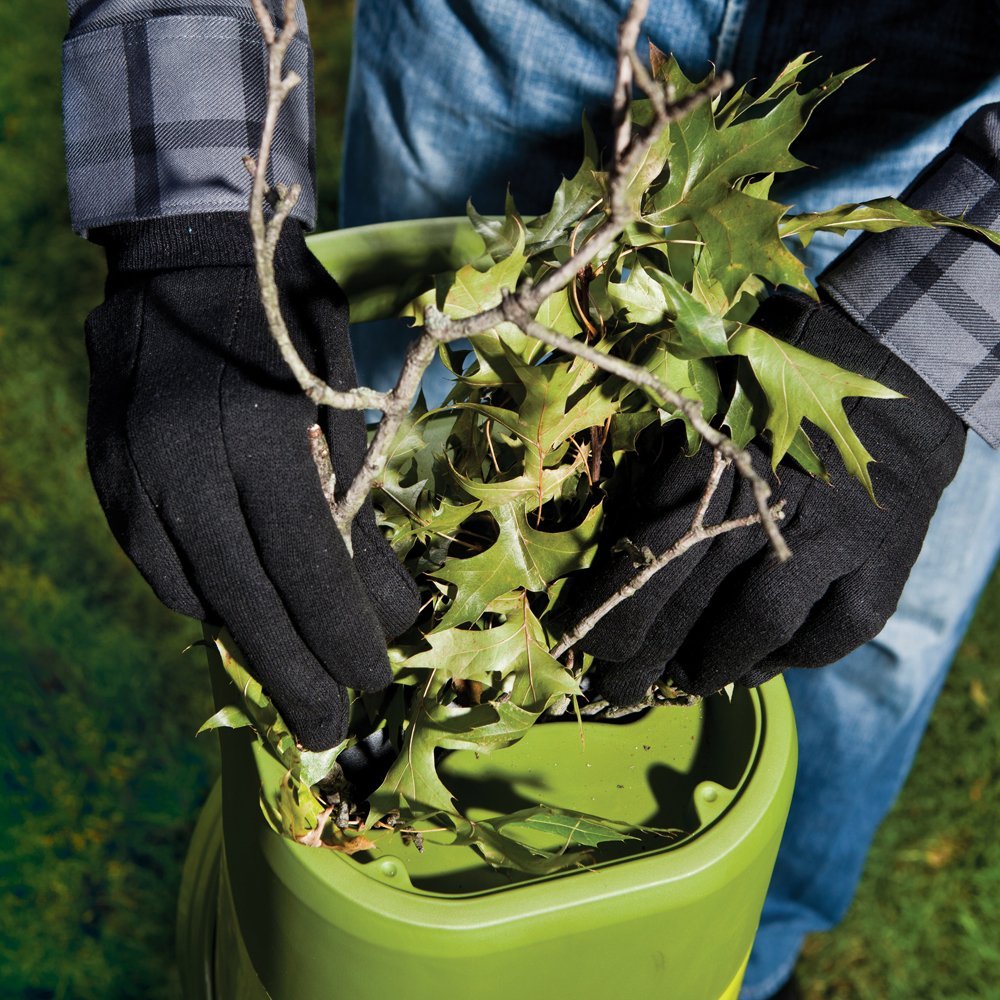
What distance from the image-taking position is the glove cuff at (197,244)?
753mm

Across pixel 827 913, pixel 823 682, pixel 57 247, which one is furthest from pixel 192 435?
pixel 57 247

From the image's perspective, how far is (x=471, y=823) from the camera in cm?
77

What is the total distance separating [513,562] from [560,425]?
0.35 ft

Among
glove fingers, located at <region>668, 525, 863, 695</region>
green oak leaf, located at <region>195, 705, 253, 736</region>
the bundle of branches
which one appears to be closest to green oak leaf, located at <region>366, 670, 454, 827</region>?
the bundle of branches

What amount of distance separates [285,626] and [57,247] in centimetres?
184

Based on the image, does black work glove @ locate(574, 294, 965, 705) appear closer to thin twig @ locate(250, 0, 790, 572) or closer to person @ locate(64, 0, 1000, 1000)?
person @ locate(64, 0, 1000, 1000)

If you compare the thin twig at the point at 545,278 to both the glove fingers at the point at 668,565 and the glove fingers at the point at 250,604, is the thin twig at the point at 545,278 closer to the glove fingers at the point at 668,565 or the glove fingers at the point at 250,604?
the glove fingers at the point at 250,604

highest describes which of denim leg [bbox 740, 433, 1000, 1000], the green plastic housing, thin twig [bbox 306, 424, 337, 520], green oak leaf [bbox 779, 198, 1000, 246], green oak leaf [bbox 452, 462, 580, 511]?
green oak leaf [bbox 779, 198, 1000, 246]

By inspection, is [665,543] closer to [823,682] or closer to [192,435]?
[192,435]

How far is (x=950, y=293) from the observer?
83 cm

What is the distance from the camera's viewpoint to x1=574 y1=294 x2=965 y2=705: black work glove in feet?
2.51

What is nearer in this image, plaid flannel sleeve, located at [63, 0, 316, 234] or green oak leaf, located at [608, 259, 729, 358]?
green oak leaf, located at [608, 259, 729, 358]

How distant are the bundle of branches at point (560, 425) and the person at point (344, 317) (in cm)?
5

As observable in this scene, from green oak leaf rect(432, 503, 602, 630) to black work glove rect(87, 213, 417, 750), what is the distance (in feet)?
0.12
